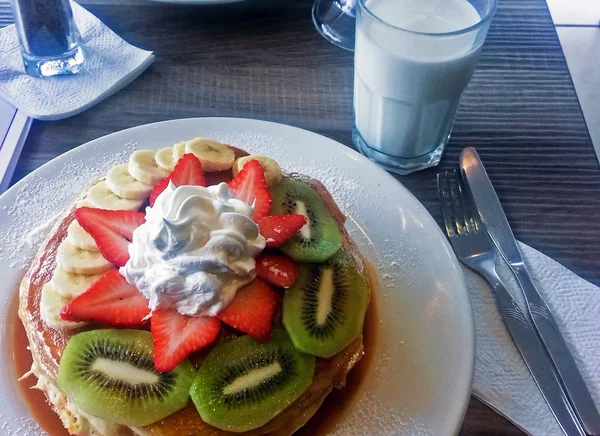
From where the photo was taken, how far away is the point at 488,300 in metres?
1.28

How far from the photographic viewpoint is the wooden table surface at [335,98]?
1543 mm

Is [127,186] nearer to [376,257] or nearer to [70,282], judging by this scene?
[70,282]

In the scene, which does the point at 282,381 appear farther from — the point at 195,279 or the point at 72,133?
the point at 72,133

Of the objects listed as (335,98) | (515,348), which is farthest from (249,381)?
(335,98)

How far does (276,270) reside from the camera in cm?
109

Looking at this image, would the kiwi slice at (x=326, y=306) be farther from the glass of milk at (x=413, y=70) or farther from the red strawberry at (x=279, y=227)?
the glass of milk at (x=413, y=70)

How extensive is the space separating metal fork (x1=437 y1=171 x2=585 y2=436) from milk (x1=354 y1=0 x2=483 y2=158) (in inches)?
5.7

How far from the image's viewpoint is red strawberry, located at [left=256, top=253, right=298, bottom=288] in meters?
1.08

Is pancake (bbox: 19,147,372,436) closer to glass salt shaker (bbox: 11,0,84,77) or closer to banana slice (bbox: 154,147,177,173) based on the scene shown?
banana slice (bbox: 154,147,177,173)

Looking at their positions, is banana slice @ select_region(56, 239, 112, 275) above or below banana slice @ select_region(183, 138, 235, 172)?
below

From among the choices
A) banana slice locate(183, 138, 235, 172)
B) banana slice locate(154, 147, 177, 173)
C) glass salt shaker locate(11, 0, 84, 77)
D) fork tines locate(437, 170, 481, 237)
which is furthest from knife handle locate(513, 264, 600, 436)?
glass salt shaker locate(11, 0, 84, 77)

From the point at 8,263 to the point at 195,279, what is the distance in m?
0.51

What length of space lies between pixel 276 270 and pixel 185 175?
Answer: 0.28 meters

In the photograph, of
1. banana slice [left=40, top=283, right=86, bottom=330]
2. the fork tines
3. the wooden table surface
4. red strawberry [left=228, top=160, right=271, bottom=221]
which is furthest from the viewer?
the wooden table surface
